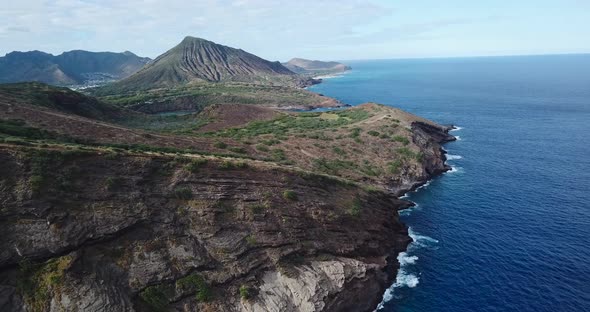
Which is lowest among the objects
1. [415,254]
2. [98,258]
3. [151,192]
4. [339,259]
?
[415,254]

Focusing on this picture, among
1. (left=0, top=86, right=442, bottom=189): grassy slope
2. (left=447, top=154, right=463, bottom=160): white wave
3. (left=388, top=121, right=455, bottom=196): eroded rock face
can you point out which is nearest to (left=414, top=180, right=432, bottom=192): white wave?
(left=388, top=121, right=455, bottom=196): eroded rock face

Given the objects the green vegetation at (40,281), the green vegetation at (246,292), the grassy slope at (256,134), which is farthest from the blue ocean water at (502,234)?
the green vegetation at (40,281)

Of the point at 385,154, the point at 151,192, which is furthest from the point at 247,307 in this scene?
the point at 385,154

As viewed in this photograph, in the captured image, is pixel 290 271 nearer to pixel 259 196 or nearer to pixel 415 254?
pixel 259 196

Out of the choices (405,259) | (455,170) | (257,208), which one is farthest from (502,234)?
(257,208)

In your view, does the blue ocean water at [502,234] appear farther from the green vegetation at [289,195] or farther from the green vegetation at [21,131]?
the green vegetation at [21,131]

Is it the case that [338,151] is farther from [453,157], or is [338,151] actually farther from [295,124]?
[453,157]
